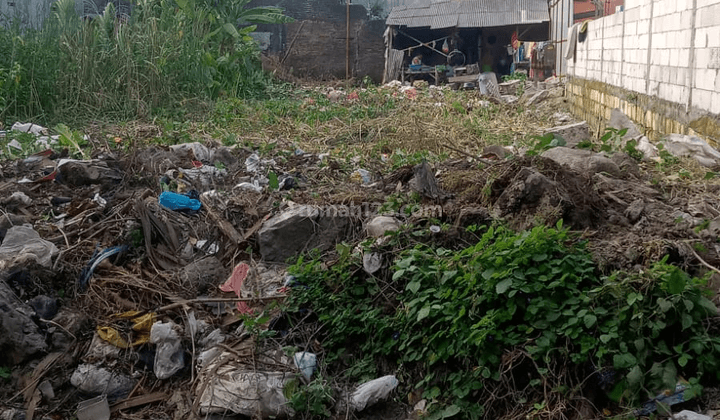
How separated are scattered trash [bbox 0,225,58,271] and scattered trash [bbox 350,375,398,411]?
6.82 ft

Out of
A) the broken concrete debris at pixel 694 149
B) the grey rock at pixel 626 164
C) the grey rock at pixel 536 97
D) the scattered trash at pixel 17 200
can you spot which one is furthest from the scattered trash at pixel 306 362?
the grey rock at pixel 536 97

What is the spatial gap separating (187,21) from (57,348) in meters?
8.73

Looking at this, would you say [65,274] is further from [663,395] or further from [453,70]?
[453,70]

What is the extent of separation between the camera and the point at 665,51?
6.10 metres

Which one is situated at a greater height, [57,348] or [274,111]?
[274,111]

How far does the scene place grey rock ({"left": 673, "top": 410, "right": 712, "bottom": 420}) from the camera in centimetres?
246

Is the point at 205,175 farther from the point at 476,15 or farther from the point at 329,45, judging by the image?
the point at 476,15

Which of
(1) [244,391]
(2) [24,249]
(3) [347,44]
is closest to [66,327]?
(2) [24,249]

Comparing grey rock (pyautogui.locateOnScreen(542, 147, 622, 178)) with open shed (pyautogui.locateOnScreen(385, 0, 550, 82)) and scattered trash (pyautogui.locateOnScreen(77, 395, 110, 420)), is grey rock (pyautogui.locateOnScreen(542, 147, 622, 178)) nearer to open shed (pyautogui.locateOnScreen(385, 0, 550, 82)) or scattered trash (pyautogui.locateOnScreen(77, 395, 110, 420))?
scattered trash (pyautogui.locateOnScreen(77, 395, 110, 420))

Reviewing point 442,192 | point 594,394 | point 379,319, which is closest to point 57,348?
point 379,319

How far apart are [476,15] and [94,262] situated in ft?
58.2

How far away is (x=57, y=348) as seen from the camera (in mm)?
3518

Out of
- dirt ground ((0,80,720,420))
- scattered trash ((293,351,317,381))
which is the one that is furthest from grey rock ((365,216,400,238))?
scattered trash ((293,351,317,381))

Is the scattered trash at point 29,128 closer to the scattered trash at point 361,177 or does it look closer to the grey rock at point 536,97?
the scattered trash at point 361,177
